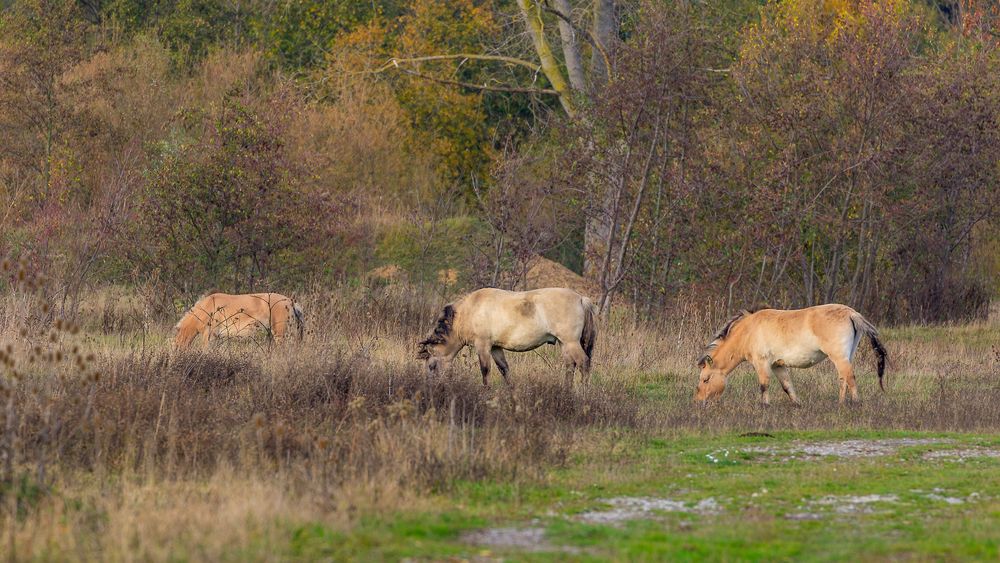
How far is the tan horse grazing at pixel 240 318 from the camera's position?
805 inches

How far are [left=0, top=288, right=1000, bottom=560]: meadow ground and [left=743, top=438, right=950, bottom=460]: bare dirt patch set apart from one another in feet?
0.17

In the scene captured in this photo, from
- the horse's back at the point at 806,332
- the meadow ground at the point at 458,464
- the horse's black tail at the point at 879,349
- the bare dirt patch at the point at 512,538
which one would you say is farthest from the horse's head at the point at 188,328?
the bare dirt patch at the point at 512,538

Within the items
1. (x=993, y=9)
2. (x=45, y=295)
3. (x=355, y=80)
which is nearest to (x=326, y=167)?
(x=355, y=80)

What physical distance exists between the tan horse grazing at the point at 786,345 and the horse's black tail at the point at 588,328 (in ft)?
4.97

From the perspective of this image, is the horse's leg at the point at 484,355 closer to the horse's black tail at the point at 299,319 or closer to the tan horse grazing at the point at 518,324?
the tan horse grazing at the point at 518,324

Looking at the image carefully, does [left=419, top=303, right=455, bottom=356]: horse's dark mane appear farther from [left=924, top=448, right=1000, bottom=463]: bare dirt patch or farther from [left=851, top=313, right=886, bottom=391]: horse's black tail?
[left=924, top=448, right=1000, bottom=463]: bare dirt patch

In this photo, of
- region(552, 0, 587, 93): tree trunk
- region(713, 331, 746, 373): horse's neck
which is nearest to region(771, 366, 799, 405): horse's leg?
region(713, 331, 746, 373): horse's neck

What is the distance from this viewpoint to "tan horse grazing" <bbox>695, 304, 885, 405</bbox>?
58.1ft

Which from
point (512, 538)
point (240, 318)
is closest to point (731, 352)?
point (240, 318)

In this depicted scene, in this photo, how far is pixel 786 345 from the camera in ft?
59.3

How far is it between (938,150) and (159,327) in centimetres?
1648

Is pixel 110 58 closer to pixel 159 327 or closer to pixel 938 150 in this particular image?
pixel 159 327

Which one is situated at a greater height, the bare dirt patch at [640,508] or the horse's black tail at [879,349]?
the horse's black tail at [879,349]

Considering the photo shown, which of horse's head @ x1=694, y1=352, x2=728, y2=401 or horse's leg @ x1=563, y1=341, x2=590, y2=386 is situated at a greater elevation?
horse's leg @ x1=563, y1=341, x2=590, y2=386
